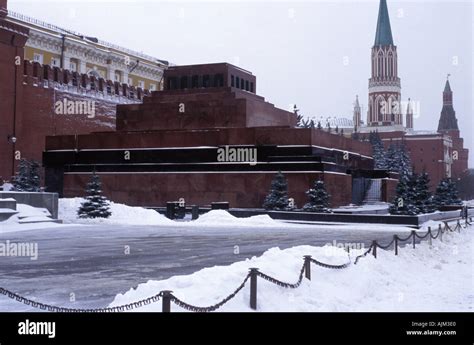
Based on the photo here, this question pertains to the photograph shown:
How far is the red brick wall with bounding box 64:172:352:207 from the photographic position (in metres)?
27.4

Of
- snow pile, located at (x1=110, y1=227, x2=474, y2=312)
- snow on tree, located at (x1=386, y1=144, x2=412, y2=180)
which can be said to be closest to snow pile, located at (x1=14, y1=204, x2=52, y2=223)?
snow pile, located at (x1=110, y1=227, x2=474, y2=312)

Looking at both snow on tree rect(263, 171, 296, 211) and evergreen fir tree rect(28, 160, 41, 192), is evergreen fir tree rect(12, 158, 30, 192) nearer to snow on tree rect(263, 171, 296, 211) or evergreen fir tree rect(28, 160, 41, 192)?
evergreen fir tree rect(28, 160, 41, 192)

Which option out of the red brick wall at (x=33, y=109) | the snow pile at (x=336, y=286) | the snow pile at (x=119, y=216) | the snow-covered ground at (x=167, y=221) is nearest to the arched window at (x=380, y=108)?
the red brick wall at (x=33, y=109)

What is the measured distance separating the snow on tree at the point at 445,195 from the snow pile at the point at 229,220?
54.5ft

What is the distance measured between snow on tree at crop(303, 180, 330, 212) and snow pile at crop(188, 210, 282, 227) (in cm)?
265

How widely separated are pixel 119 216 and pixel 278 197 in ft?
22.4

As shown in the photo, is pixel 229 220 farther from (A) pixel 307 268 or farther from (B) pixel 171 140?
(A) pixel 307 268

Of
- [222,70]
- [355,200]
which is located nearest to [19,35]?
[222,70]

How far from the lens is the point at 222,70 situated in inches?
1257

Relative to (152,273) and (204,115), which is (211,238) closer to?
(152,273)

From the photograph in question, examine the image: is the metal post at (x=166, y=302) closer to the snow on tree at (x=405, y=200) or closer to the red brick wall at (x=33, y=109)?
the snow on tree at (x=405, y=200)

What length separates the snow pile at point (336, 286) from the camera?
23.7ft
